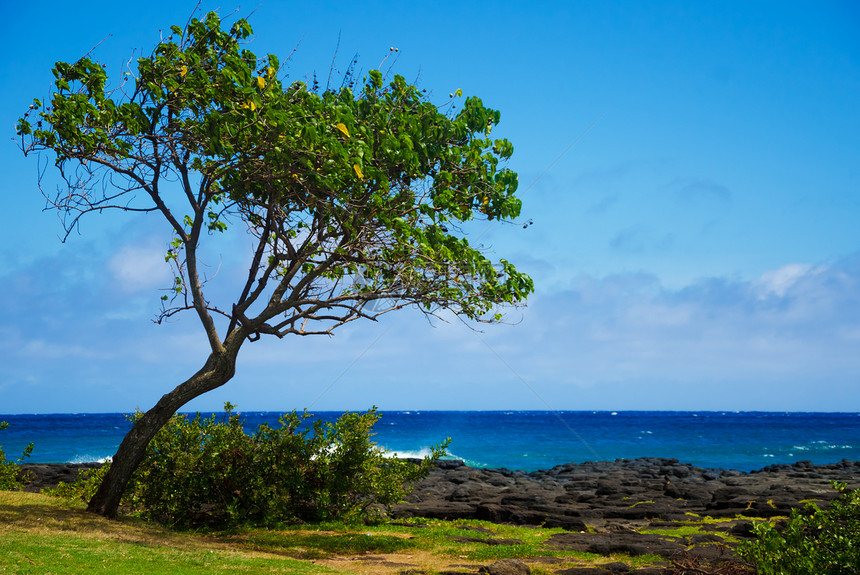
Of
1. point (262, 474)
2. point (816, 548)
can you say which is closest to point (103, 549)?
point (262, 474)

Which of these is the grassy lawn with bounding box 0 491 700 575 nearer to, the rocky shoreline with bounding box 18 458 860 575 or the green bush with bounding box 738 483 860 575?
the rocky shoreline with bounding box 18 458 860 575

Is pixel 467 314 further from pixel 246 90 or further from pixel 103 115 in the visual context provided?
pixel 103 115

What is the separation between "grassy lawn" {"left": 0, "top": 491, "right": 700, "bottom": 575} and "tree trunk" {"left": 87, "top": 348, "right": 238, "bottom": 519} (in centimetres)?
41

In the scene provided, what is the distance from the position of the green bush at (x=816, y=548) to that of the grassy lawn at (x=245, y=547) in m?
3.27

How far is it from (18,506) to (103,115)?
7.40 meters

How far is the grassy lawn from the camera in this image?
859 cm

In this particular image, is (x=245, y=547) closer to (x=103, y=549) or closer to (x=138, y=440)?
(x=103, y=549)

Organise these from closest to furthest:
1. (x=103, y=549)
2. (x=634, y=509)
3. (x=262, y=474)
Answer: (x=103, y=549), (x=262, y=474), (x=634, y=509)

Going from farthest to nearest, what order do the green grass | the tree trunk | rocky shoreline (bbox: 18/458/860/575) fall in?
the tree trunk, rocky shoreline (bbox: 18/458/860/575), the green grass

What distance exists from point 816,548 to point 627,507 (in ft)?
36.5

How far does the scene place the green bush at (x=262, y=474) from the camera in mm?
12922

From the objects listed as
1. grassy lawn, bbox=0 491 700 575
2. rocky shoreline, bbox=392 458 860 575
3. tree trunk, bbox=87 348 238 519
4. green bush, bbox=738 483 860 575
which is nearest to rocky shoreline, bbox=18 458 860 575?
rocky shoreline, bbox=392 458 860 575

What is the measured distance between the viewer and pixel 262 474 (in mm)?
13297

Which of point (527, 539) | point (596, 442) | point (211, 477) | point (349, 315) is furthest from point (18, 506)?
point (596, 442)
